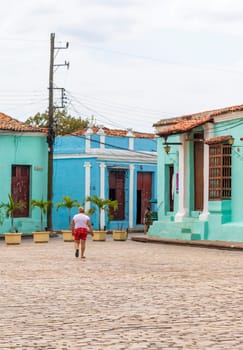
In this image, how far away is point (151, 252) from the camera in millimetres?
25078

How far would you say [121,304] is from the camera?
37.7 ft

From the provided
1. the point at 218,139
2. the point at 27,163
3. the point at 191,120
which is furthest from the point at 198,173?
the point at 27,163

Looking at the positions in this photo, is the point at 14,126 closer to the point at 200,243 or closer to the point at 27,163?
the point at 27,163

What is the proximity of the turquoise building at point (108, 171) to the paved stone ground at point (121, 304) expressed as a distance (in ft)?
70.4

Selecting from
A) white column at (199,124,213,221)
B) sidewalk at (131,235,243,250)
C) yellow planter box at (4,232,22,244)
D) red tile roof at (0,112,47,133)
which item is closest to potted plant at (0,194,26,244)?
yellow planter box at (4,232,22,244)

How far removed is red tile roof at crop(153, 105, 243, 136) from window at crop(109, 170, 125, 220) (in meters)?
8.48

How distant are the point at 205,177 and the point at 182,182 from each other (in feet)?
6.50

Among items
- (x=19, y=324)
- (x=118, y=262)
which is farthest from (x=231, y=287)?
(x=118, y=262)

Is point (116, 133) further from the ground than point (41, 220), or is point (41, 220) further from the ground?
point (116, 133)

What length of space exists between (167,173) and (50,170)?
5076 millimetres

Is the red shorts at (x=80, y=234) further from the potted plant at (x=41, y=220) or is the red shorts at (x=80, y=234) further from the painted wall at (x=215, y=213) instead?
the potted plant at (x=41, y=220)

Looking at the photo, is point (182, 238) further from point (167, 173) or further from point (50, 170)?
point (50, 170)

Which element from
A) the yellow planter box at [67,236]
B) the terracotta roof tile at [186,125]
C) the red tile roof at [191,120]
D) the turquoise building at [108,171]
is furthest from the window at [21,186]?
the terracotta roof tile at [186,125]

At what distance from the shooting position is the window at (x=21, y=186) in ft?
120
